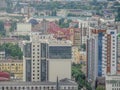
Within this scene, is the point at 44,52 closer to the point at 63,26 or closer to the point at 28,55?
the point at 28,55

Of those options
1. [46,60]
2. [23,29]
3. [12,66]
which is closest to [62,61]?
[46,60]

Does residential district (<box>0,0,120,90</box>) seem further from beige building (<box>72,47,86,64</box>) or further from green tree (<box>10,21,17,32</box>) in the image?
green tree (<box>10,21,17,32</box>)

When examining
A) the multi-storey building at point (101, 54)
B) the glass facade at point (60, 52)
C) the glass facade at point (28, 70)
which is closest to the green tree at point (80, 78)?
the multi-storey building at point (101, 54)

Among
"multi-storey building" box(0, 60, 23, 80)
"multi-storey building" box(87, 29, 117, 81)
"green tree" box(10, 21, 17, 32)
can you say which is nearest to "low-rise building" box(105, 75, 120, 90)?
"multi-storey building" box(87, 29, 117, 81)

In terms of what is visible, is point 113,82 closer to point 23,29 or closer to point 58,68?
point 58,68

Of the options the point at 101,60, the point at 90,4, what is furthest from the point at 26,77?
the point at 90,4

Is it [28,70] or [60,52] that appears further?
[28,70]

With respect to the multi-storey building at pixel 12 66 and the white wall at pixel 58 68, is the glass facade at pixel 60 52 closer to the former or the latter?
the white wall at pixel 58 68
